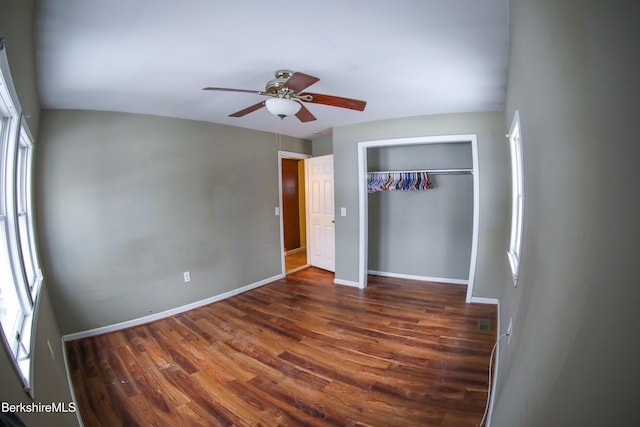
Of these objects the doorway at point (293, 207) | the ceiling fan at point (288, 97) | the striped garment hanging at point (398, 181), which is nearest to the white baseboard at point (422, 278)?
the striped garment hanging at point (398, 181)

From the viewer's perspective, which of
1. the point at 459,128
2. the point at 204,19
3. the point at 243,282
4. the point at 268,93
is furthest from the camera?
the point at 243,282

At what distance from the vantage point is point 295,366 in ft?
6.84

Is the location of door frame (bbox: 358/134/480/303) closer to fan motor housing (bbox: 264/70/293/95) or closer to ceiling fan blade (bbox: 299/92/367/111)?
ceiling fan blade (bbox: 299/92/367/111)

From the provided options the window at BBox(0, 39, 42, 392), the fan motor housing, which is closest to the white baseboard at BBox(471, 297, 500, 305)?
the fan motor housing

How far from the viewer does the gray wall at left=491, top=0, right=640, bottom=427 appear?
39cm

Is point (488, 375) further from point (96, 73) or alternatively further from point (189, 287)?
point (96, 73)

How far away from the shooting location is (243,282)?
3.78 m

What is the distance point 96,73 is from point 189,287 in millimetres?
2466

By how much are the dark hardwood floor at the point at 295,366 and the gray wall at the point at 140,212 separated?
0.44m

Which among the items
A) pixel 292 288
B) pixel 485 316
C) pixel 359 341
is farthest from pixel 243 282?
pixel 485 316

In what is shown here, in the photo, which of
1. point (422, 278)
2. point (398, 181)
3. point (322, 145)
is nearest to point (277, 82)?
point (398, 181)

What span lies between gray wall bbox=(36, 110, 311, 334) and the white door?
3.65 feet

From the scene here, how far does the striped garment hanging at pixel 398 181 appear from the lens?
372cm

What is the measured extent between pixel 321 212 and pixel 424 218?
1.77 metres
